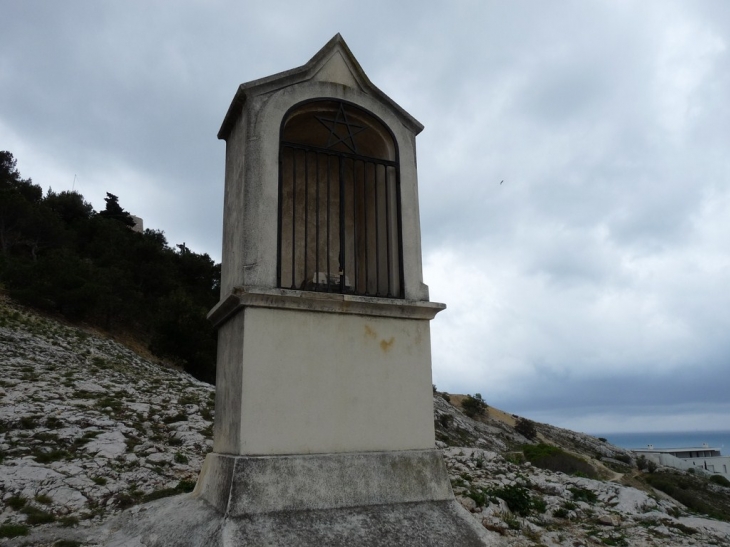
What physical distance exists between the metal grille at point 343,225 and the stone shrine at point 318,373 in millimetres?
46

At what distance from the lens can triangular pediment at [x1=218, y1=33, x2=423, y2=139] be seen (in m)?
4.62

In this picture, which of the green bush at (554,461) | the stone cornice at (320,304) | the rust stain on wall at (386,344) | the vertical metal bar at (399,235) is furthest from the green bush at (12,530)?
the green bush at (554,461)

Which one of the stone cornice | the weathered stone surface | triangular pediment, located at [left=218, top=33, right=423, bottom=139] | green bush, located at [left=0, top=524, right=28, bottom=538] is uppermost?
triangular pediment, located at [left=218, top=33, right=423, bottom=139]

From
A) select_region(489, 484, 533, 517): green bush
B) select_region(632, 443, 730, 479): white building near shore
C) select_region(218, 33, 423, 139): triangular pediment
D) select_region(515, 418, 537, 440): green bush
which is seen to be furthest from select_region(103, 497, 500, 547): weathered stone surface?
select_region(632, 443, 730, 479): white building near shore

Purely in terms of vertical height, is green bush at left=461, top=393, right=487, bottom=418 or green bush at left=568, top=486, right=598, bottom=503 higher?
green bush at left=461, top=393, right=487, bottom=418

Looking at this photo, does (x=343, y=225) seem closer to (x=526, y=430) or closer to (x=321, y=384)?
(x=321, y=384)

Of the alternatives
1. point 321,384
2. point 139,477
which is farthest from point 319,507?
point 139,477

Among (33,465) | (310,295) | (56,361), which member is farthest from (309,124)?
(56,361)

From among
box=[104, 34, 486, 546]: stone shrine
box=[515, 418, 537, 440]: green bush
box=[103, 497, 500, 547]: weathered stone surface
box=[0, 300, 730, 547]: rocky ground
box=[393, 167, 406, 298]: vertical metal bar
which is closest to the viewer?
box=[103, 497, 500, 547]: weathered stone surface

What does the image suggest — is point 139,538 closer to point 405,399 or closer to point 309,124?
point 405,399

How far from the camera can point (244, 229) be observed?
4.19 metres

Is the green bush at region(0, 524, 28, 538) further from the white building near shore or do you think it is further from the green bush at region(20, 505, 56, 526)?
the white building near shore

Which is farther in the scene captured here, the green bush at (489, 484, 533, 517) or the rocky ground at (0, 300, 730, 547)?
the green bush at (489, 484, 533, 517)

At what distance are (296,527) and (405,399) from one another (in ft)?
4.20
